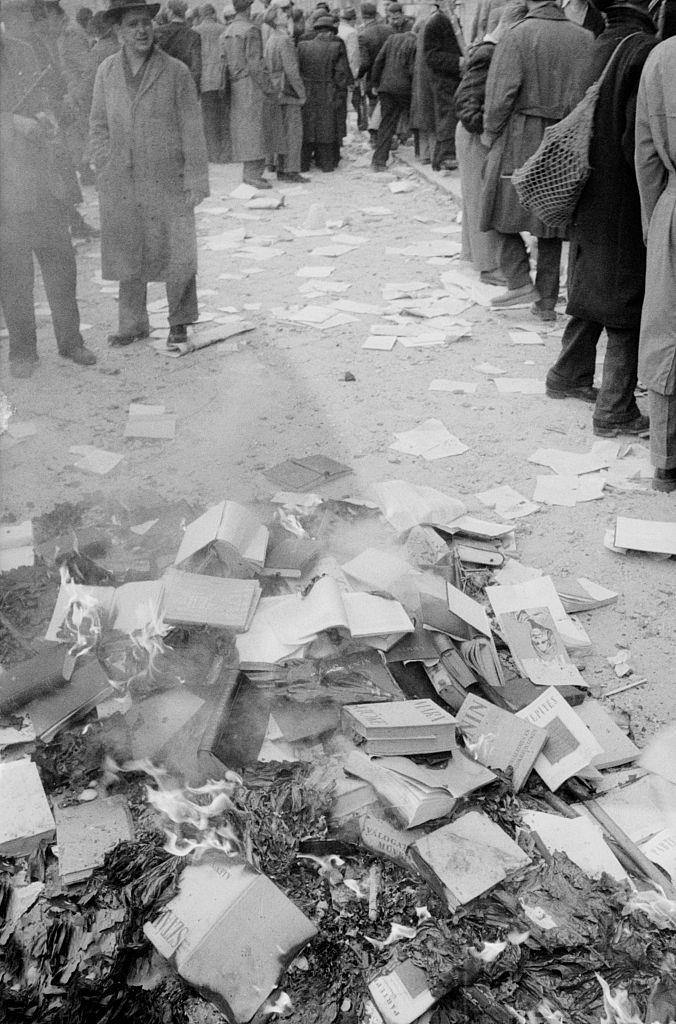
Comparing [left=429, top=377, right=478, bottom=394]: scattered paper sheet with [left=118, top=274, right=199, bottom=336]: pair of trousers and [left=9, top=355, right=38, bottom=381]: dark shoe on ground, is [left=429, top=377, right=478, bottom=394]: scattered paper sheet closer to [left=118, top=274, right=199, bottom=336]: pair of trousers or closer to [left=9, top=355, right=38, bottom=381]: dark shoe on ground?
[left=118, top=274, right=199, bottom=336]: pair of trousers

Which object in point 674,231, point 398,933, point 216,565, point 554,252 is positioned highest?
point 674,231

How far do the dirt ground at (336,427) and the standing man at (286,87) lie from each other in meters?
6.24

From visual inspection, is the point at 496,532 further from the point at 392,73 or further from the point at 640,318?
the point at 392,73

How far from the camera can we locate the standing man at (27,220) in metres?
5.20

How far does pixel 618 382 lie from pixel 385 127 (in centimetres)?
1006

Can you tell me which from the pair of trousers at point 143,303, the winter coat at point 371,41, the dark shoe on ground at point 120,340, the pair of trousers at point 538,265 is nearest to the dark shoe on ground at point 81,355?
the dark shoe on ground at point 120,340

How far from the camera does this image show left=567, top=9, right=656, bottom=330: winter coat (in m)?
3.92

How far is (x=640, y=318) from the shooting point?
4.29m

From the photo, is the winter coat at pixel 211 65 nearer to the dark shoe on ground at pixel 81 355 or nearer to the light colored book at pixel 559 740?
the dark shoe on ground at pixel 81 355

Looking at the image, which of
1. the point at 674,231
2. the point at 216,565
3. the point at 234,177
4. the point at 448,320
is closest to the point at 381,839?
the point at 216,565

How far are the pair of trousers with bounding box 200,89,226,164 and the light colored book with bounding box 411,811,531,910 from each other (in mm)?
11724

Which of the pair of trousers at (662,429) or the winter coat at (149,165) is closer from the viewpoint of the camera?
the pair of trousers at (662,429)

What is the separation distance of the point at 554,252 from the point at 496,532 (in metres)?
3.30

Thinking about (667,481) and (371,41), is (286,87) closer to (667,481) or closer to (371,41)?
(371,41)
